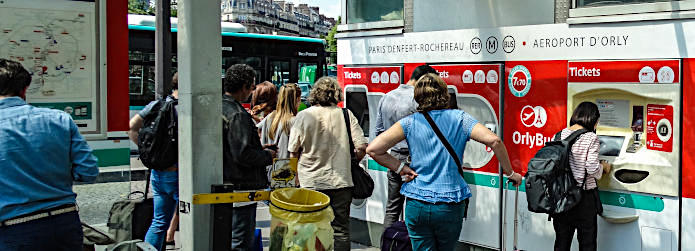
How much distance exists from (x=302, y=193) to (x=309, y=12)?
6347 inches

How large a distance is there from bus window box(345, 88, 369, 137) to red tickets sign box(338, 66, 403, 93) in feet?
0.28

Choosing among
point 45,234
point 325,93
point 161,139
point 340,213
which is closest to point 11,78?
point 45,234

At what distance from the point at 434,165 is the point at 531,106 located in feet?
4.63

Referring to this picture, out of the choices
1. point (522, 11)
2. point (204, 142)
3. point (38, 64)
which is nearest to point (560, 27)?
point (522, 11)

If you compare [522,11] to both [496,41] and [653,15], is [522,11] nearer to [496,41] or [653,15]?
[496,41]

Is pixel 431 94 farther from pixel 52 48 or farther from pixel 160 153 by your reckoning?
pixel 52 48

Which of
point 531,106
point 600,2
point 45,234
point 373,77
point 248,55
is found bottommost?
point 45,234

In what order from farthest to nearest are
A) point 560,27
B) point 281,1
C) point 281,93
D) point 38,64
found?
point 281,1
point 281,93
point 560,27
point 38,64

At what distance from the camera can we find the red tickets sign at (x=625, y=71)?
427 cm

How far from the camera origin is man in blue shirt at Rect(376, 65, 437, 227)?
5215mm

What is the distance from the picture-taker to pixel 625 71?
4.45 metres

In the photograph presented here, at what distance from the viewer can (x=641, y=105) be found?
14.6ft

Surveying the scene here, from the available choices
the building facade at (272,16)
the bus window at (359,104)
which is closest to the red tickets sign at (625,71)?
the bus window at (359,104)

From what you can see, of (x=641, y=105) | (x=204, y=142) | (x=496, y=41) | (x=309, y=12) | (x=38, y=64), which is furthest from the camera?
(x=309, y=12)
